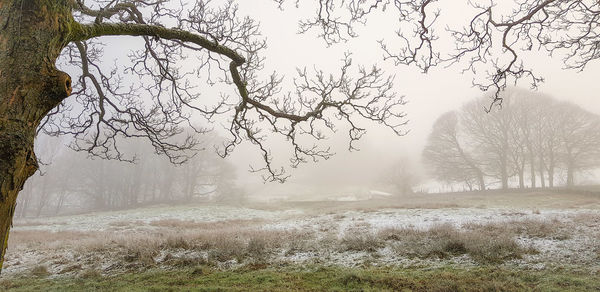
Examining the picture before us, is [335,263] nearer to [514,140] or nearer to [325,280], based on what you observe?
[325,280]

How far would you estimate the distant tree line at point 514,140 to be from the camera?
31594mm

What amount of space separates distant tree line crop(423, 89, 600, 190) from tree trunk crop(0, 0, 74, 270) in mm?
35367

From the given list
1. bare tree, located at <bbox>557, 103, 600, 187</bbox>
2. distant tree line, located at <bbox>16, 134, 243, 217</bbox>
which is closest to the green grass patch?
distant tree line, located at <bbox>16, 134, 243, 217</bbox>

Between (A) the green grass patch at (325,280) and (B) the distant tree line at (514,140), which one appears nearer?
(A) the green grass patch at (325,280)

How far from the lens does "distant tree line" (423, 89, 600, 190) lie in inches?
1244

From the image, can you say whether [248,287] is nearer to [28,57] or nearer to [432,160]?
[28,57]

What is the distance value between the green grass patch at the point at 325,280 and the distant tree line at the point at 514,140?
30215 mm

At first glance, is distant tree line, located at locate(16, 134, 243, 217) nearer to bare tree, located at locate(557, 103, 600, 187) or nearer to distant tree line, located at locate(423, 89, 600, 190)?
distant tree line, located at locate(423, 89, 600, 190)

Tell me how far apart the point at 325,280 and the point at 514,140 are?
36.9 m

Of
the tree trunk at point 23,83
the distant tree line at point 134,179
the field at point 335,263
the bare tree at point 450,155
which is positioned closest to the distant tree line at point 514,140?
the bare tree at point 450,155

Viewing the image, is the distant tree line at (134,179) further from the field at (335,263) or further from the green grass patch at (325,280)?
the green grass patch at (325,280)

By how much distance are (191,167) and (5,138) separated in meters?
41.7

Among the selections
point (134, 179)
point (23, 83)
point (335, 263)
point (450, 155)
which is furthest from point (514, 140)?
point (134, 179)

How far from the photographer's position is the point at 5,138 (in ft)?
8.04
